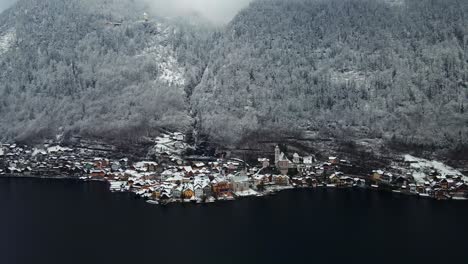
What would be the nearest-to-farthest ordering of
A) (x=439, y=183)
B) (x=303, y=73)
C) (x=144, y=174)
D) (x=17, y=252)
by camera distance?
(x=17, y=252) → (x=439, y=183) → (x=144, y=174) → (x=303, y=73)

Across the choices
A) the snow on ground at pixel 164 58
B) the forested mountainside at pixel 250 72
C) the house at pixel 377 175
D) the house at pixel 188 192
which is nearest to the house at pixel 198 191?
the house at pixel 188 192

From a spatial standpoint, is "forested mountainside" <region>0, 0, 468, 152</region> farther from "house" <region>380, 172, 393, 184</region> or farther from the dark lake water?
the dark lake water

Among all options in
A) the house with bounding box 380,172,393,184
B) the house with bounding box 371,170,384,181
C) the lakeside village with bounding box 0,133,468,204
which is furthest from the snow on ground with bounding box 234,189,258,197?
the house with bounding box 380,172,393,184

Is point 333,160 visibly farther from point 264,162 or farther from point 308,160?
point 264,162

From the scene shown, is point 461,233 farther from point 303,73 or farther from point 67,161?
point 67,161

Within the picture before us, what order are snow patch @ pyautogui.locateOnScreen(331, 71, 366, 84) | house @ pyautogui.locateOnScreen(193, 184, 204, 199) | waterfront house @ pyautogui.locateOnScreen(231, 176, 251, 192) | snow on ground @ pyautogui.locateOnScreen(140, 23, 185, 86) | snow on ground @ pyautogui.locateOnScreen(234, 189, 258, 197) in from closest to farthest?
1. house @ pyautogui.locateOnScreen(193, 184, 204, 199)
2. snow on ground @ pyautogui.locateOnScreen(234, 189, 258, 197)
3. waterfront house @ pyautogui.locateOnScreen(231, 176, 251, 192)
4. snow patch @ pyautogui.locateOnScreen(331, 71, 366, 84)
5. snow on ground @ pyautogui.locateOnScreen(140, 23, 185, 86)

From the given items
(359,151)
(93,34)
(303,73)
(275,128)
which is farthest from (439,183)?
(93,34)

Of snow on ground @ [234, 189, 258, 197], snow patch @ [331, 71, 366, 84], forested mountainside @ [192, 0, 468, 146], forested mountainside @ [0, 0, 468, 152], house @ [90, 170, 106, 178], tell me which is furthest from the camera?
snow patch @ [331, 71, 366, 84]
